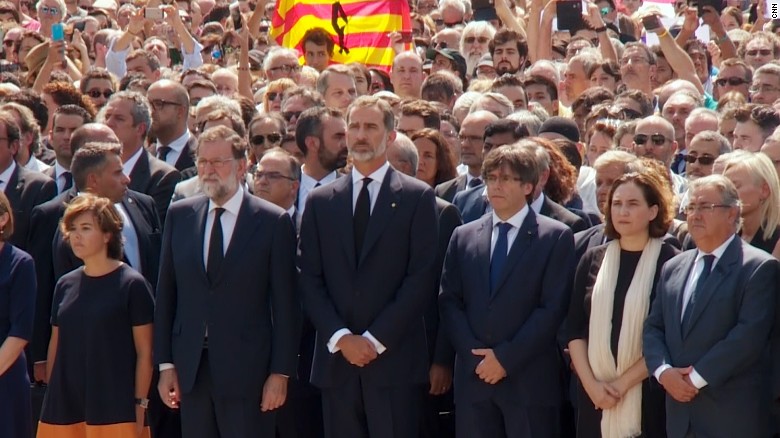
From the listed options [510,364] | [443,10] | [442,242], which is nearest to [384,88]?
[443,10]

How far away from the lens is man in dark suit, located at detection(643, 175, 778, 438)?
726 centimetres

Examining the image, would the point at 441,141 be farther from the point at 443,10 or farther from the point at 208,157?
the point at 443,10

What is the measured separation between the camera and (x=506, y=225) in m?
8.18

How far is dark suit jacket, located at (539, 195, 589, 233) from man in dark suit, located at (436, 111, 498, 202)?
3.50ft

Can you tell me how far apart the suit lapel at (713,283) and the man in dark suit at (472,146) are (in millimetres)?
2469

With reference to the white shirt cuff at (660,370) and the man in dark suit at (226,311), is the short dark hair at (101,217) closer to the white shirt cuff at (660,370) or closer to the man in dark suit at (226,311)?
the man in dark suit at (226,311)

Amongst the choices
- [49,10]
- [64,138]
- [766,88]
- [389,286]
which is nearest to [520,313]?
[389,286]

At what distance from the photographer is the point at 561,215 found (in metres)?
8.55

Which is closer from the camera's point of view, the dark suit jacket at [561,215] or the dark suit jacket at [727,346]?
the dark suit jacket at [727,346]

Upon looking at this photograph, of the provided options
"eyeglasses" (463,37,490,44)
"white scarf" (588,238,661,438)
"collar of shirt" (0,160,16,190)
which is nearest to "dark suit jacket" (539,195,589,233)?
"white scarf" (588,238,661,438)

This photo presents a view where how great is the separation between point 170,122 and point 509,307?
12.8 ft

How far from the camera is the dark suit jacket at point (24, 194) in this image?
31.7ft

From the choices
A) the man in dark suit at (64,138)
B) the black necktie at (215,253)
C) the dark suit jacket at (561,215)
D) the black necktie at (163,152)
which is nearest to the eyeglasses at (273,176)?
the black necktie at (215,253)

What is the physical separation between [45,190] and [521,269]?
363cm
